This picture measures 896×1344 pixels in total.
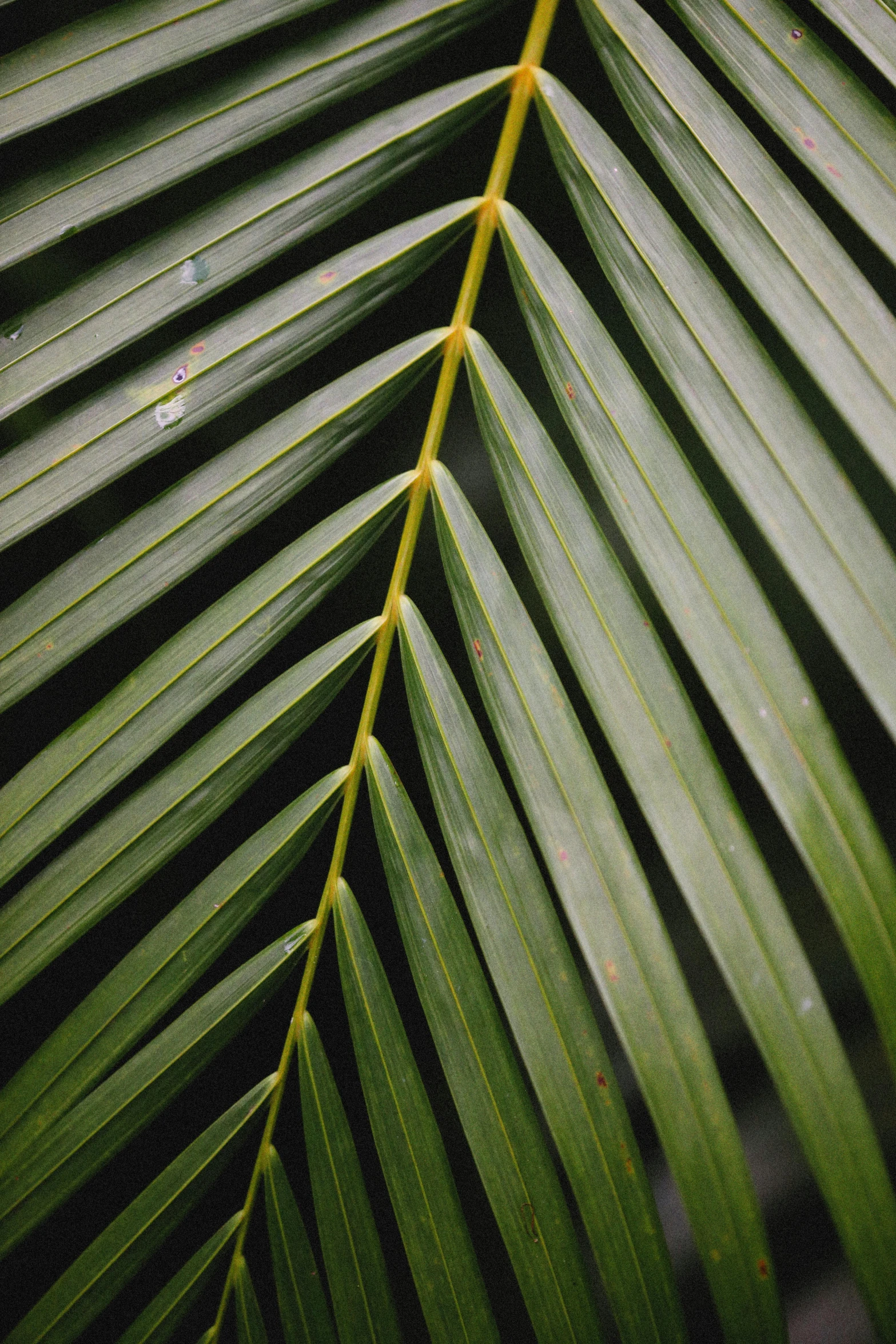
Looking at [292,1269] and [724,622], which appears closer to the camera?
[724,622]

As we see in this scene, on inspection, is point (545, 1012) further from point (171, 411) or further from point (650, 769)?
point (171, 411)

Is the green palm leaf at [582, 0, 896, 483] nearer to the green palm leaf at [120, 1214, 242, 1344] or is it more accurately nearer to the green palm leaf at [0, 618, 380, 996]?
the green palm leaf at [0, 618, 380, 996]

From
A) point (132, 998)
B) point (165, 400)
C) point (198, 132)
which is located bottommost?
point (132, 998)

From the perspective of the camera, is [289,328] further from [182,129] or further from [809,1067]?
[809,1067]

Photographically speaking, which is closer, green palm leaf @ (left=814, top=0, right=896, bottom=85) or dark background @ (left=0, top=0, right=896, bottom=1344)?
green palm leaf @ (left=814, top=0, right=896, bottom=85)

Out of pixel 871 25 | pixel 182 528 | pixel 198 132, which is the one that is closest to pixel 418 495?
pixel 182 528

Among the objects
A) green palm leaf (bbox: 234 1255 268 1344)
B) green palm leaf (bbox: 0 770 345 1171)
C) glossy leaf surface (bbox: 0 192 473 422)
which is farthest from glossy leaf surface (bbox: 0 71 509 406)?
green palm leaf (bbox: 234 1255 268 1344)

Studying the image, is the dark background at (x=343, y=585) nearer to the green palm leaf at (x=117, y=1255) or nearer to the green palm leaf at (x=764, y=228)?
the green palm leaf at (x=117, y=1255)
